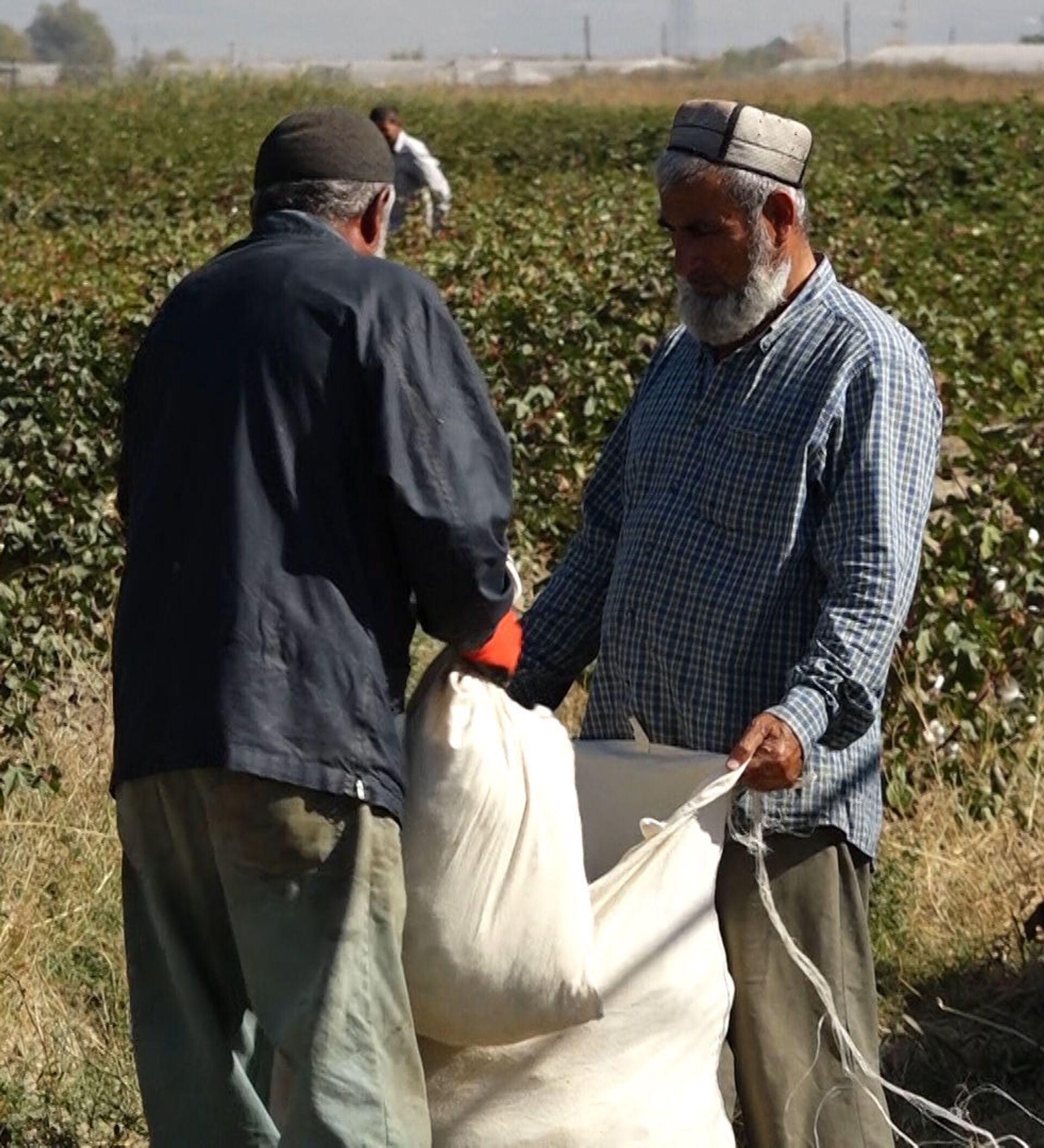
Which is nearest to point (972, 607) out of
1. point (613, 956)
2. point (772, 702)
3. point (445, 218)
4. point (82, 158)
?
point (772, 702)

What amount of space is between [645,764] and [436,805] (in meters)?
0.37

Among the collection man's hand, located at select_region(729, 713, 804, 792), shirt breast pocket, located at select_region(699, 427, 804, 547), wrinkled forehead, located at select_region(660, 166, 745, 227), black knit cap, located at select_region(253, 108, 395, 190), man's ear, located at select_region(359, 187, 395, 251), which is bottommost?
man's hand, located at select_region(729, 713, 804, 792)

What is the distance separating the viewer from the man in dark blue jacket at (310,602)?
288cm

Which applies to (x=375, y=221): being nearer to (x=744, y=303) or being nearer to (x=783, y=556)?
(x=744, y=303)

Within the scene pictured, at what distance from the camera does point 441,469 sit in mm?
2906

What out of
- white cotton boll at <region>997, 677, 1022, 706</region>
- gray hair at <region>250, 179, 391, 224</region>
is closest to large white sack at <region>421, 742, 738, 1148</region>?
gray hair at <region>250, 179, 391, 224</region>

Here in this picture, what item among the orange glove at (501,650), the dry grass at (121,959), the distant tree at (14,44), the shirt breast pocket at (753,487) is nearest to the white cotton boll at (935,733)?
the dry grass at (121,959)

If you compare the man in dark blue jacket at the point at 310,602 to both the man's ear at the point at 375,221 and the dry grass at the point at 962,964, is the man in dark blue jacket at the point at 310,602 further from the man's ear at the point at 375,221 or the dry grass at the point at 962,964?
the dry grass at the point at 962,964

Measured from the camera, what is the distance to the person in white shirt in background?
1420 centimetres

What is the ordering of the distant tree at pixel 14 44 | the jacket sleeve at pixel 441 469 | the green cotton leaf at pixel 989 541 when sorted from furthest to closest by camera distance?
the distant tree at pixel 14 44, the green cotton leaf at pixel 989 541, the jacket sleeve at pixel 441 469

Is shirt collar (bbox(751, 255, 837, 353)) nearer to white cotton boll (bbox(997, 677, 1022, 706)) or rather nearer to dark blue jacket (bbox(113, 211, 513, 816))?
dark blue jacket (bbox(113, 211, 513, 816))

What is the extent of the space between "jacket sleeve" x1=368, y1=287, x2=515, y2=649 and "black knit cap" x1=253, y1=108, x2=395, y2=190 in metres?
0.27

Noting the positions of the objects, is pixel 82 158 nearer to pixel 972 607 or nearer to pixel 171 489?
pixel 972 607

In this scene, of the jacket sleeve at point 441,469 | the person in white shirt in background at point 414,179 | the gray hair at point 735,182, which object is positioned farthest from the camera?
the person in white shirt in background at point 414,179
